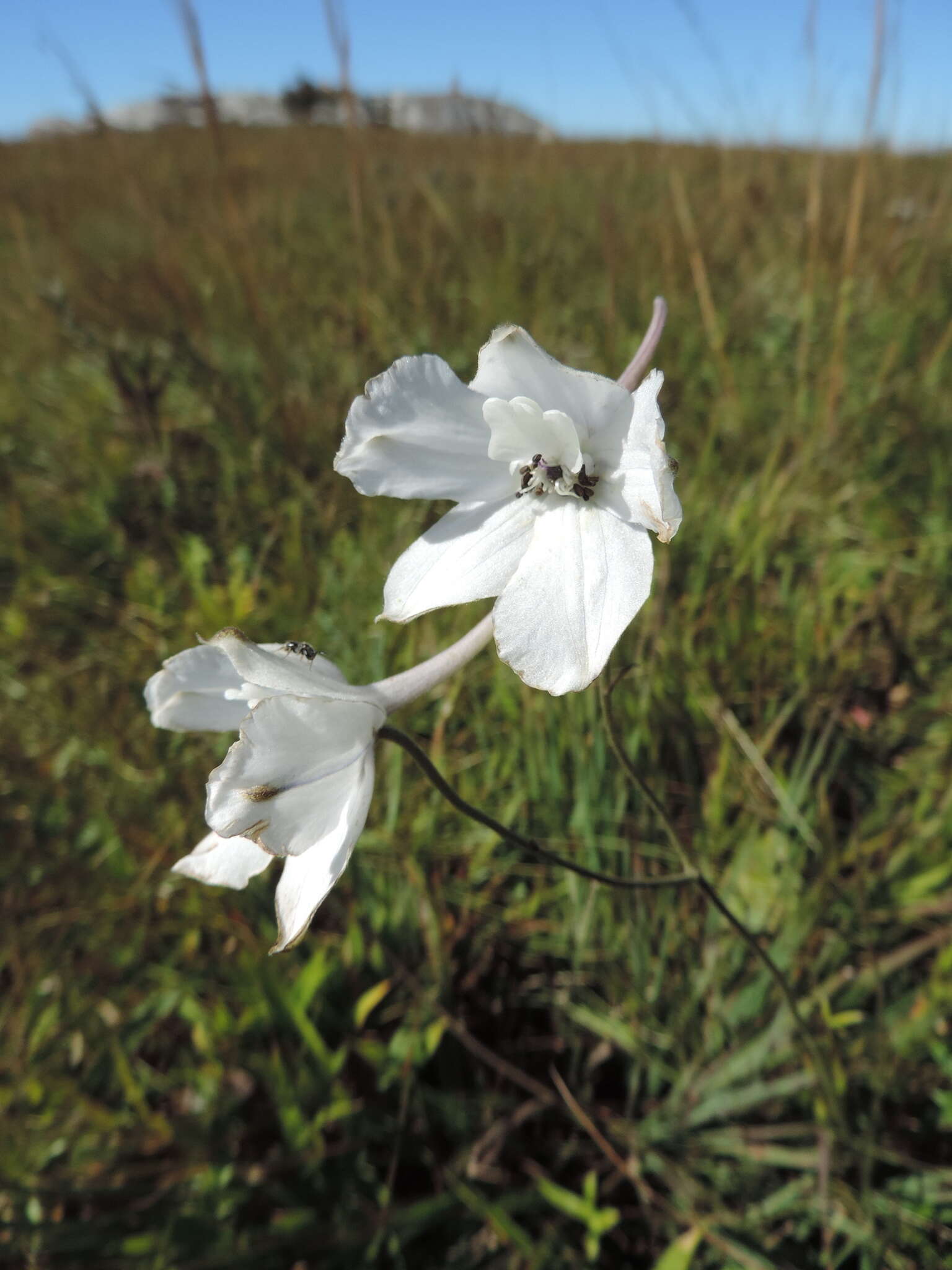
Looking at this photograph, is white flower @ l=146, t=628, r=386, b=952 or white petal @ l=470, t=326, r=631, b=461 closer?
white flower @ l=146, t=628, r=386, b=952

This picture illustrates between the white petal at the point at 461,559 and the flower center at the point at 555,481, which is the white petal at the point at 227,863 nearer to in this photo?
the white petal at the point at 461,559

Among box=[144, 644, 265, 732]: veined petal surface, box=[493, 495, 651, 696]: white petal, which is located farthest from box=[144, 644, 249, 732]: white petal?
box=[493, 495, 651, 696]: white petal

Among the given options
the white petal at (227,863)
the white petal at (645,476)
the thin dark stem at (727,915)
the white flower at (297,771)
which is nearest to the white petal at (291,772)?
the white flower at (297,771)

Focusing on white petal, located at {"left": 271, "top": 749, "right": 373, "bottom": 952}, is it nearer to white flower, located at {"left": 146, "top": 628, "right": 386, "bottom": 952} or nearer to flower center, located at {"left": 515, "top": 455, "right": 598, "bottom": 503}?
white flower, located at {"left": 146, "top": 628, "right": 386, "bottom": 952}

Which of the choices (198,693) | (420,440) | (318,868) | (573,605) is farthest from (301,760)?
(420,440)

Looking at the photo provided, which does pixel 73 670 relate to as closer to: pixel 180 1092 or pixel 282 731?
pixel 180 1092
